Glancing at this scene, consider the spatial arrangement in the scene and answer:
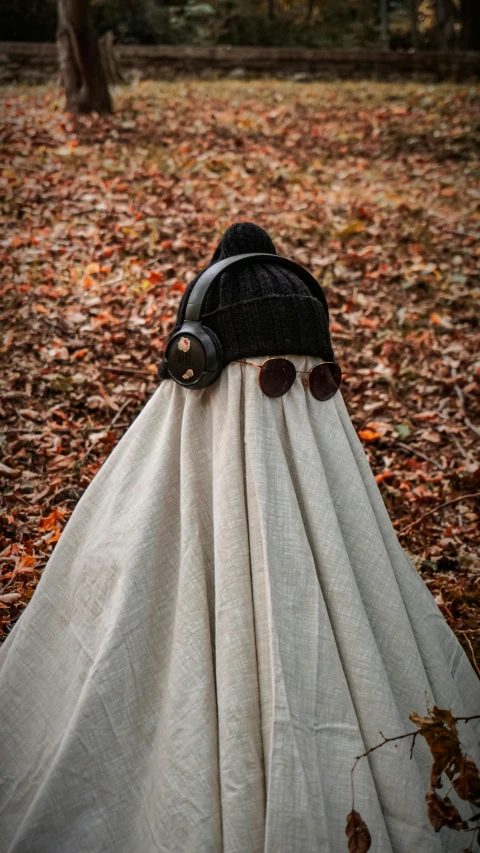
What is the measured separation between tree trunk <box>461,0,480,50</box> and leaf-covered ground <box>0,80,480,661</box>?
1.95 m

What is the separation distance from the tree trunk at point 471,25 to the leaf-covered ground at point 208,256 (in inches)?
Result: 76.8

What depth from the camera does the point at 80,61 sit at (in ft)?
27.5

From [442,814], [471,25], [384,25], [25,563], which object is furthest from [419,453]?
[384,25]

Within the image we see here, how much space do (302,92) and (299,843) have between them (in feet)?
35.9

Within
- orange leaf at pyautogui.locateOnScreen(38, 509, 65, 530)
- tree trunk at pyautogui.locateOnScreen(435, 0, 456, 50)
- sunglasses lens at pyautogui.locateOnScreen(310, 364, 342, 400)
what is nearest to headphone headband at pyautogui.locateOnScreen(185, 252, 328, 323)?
sunglasses lens at pyautogui.locateOnScreen(310, 364, 342, 400)

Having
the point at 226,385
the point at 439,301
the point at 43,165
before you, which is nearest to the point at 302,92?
the point at 43,165

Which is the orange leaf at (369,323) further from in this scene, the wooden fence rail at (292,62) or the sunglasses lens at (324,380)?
the wooden fence rail at (292,62)

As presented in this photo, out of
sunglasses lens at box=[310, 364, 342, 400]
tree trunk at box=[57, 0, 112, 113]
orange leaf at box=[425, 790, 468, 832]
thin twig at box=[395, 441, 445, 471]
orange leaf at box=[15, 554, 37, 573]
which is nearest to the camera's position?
orange leaf at box=[425, 790, 468, 832]

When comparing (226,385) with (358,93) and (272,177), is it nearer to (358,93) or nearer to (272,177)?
(272,177)

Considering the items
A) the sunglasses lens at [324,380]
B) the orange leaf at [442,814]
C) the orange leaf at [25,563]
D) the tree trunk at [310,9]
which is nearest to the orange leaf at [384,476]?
the orange leaf at [25,563]

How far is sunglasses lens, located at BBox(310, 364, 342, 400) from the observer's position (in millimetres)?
1811

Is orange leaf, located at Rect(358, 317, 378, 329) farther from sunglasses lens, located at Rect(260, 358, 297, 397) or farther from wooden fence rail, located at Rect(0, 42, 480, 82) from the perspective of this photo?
wooden fence rail, located at Rect(0, 42, 480, 82)

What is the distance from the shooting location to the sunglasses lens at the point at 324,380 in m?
1.81

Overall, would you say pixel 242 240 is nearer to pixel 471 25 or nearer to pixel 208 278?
pixel 208 278
